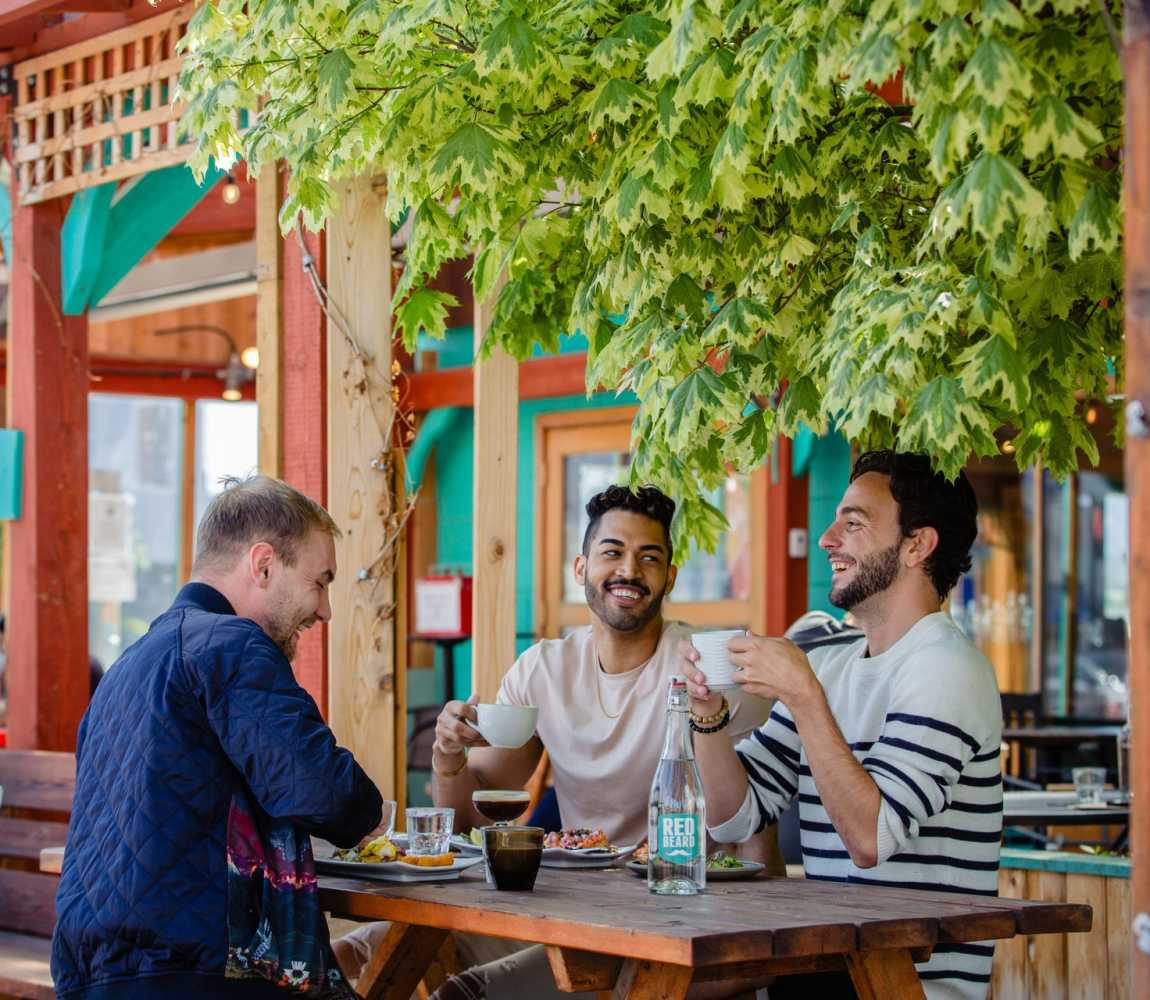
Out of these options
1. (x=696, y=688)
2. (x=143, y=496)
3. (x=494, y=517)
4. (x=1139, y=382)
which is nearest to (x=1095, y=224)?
(x=1139, y=382)

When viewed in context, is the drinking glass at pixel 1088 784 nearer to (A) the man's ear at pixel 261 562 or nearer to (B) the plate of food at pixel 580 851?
(B) the plate of food at pixel 580 851

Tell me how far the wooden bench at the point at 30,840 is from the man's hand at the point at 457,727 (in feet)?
5.36

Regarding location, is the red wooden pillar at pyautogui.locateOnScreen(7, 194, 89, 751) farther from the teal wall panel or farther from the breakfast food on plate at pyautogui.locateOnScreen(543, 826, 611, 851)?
the teal wall panel

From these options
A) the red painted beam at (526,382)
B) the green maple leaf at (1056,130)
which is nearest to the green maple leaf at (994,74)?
the green maple leaf at (1056,130)

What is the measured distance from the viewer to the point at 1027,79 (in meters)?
2.13

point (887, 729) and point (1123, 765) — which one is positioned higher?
point (887, 729)

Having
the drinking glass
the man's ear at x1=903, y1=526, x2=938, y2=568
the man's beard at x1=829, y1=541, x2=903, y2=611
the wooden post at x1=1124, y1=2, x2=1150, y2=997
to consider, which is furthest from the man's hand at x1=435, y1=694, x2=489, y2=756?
the drinking glass

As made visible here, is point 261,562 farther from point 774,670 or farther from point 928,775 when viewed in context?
point 928,775

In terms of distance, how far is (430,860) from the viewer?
9.50 ft

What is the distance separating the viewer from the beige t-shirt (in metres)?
3.60

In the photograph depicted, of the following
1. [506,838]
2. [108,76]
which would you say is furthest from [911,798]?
[108,76]

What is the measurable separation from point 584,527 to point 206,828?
6.70 metres

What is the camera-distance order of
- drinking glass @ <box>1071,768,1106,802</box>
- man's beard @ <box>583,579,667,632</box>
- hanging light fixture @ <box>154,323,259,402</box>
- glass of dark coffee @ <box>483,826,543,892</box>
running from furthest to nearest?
hanging light fixture @ <box>154,323,259,402</box>
drinking glass @ <box>1071,768,1106,802</box>
man's beard @ <box>583,579,667,632</box>
glass of dark coffee @ <box>483,826,543,892</box>

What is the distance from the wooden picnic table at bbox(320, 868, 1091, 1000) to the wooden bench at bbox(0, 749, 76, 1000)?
2101 millimetres
